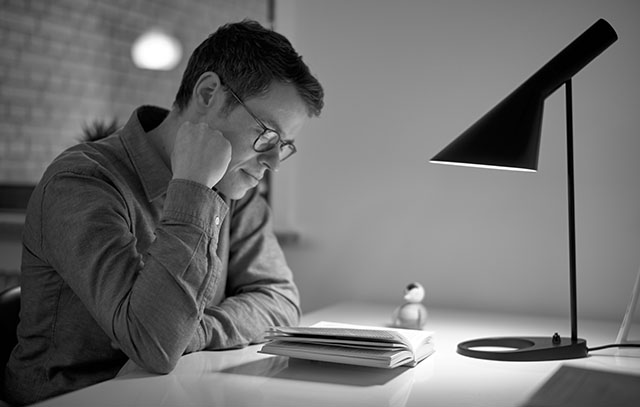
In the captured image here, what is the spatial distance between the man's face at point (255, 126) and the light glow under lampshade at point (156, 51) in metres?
1.06

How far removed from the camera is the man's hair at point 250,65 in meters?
1.42

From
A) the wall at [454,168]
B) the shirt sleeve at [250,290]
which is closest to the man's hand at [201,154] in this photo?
the shirt sleeve at [250,290]

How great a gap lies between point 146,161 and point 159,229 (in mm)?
262

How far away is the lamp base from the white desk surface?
0.02 metres

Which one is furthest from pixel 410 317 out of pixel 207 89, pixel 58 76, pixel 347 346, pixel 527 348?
pixel 58 76

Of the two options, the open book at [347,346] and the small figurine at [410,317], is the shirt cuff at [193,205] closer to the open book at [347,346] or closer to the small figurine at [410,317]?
the open book at [347,346]

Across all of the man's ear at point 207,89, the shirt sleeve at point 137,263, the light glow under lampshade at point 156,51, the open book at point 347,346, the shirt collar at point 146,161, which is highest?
the light glow under lampshade at point 156,51

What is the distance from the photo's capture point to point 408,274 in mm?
2061

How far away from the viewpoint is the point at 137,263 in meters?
1.22

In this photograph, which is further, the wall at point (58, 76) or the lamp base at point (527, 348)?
the wall at point (58, 76)

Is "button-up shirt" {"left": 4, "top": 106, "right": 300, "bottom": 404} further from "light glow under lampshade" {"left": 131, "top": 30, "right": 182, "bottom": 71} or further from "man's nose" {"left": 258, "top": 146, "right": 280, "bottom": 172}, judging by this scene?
"light glow under lampshade" {"left": 131, "top": 30, "right": 182, "bottom": 71}

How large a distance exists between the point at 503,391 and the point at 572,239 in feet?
1.37

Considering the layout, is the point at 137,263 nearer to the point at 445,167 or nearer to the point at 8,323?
the point at 8,323

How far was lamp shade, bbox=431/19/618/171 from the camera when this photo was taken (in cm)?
131
